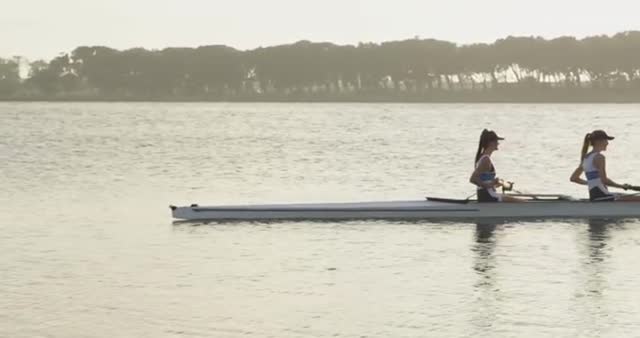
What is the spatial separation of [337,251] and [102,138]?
80.5m

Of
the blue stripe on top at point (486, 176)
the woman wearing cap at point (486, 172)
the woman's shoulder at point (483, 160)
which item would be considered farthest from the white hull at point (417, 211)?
the woman's shoulder at point (483, 160)

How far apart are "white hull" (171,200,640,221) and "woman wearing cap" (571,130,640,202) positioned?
9.4 inches

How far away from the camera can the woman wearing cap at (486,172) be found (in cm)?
2589

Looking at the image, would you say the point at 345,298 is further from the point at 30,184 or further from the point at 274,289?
the point at 30,184

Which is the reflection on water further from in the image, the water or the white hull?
the white hull

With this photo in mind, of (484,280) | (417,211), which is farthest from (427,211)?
(484,280)

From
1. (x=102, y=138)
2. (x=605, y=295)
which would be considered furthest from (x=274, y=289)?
(x=102, y=138)

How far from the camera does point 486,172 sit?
26.3 m

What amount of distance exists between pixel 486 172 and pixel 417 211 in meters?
2.07

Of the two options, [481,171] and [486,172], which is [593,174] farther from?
[481,171]

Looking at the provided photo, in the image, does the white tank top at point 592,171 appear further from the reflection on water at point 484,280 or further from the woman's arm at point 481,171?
the reflection on water at point 484,280

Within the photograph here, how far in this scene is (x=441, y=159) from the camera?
218 feet

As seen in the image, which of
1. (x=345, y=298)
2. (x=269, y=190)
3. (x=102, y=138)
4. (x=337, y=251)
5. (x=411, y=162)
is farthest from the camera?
(x=102, y=138)

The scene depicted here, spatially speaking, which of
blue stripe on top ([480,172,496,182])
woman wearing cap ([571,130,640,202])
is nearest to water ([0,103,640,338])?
woman wearing cap ([571,130,640,202])
